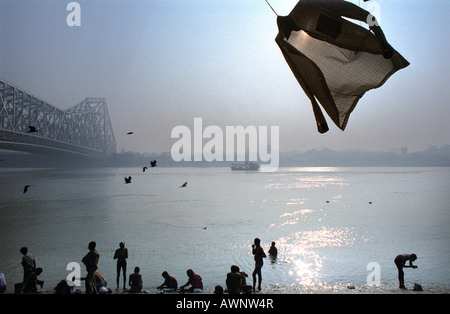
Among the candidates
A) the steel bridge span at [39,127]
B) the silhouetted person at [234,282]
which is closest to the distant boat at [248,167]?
the steel bridge span at [39,127]

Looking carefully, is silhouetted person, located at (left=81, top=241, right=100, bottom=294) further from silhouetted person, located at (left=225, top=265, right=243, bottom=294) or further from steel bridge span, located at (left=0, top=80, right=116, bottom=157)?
steel bridge span, located at (left=0, top=80, right=116, bottom=157)

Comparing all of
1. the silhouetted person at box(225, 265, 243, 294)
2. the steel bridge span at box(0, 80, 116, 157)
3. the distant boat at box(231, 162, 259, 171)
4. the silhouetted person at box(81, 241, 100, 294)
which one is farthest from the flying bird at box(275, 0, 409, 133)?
the distant boat at box(231, 162, 259, 171)

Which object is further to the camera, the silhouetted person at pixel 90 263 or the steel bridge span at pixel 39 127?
the steel bridge span at pixel 39 127

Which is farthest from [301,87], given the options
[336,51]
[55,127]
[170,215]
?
[55,127]

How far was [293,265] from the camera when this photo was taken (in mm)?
12602

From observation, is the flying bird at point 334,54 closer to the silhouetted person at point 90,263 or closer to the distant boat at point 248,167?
the silhouetted person at point 90,263

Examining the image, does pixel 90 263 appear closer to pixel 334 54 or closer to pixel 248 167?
pixel 334 54

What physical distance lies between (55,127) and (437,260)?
80.3 meters

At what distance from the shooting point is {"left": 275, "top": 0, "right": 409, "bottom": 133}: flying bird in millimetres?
2701

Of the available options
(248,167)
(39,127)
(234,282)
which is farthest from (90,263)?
(248,167)

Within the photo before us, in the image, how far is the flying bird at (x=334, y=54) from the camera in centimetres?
270

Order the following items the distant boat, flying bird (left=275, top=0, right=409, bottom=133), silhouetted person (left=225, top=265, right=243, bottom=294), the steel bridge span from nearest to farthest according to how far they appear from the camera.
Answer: flying bird (left=275, top=0, right=409, bottom=133), silhouetted person (left=225, top=265, right=243, bottom=294), the steel bridge span, the distant boat
